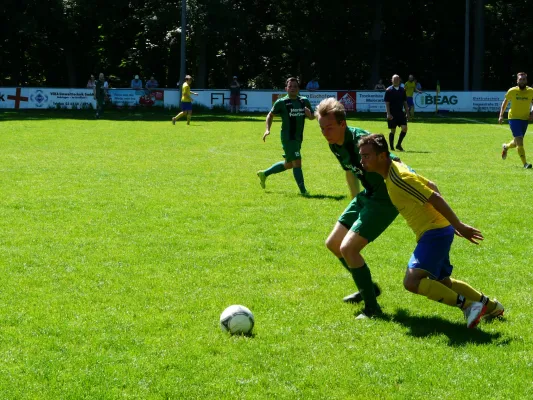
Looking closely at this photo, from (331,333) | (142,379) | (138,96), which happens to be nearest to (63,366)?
(142,379)

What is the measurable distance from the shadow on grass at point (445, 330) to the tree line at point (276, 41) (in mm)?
38321

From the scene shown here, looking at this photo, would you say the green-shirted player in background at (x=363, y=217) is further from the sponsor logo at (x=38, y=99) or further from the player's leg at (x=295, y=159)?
the sponsor logo at (x=38, y=99)

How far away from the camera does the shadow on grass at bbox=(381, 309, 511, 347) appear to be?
17.8ft

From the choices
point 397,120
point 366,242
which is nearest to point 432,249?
point 366,242

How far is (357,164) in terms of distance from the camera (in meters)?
6.34

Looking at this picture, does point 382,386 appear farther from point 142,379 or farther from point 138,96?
point 138,96

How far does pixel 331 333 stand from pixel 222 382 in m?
1.18

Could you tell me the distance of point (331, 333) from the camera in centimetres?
560

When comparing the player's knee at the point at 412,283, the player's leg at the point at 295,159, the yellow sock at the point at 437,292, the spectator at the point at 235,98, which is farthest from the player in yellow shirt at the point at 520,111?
the spectator at the point at 235,98

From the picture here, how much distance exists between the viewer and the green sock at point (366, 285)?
598 centimetres

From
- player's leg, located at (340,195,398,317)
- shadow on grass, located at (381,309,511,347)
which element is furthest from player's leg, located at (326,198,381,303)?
shadow on grass, located at (381,309,511,347)

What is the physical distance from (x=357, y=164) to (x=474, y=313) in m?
1.52

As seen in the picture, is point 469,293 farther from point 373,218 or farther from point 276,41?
point 276,41

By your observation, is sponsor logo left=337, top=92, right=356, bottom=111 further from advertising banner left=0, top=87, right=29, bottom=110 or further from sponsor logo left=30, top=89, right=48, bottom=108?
advertising banner left=0, top=87, right=29, bottom=110
